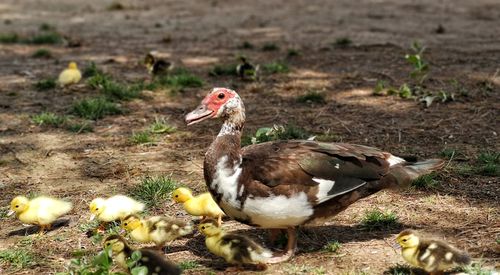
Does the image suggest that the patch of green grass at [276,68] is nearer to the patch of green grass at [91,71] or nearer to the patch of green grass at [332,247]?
the patch of green grass at [91,71]

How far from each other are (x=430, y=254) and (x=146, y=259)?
5.51ft

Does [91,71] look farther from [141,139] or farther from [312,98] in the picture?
[312,98]

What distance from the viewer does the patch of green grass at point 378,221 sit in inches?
200

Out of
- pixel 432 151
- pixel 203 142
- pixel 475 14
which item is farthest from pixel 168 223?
pixel 475 14

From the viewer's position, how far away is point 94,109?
8062 mm

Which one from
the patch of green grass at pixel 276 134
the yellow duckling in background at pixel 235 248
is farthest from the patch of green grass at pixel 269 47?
the yellow duckling in background at pixel 235 248

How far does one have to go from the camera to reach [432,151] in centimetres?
667

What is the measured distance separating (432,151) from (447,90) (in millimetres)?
2094

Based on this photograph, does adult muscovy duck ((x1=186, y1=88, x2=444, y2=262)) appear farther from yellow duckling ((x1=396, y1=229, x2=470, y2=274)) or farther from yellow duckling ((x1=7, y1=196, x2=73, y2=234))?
yellow duckling ((x1=7, y1=196, x2=73, y2=234))

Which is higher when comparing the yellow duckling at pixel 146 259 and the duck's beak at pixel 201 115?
the duck's beak at pixel 201 115

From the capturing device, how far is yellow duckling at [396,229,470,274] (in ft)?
13.3

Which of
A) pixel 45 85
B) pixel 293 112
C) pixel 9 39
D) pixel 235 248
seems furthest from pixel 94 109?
pixel 9 39

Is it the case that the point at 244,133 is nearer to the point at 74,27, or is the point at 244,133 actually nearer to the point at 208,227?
the point at 208,227

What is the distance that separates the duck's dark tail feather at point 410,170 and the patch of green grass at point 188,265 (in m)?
1.48
